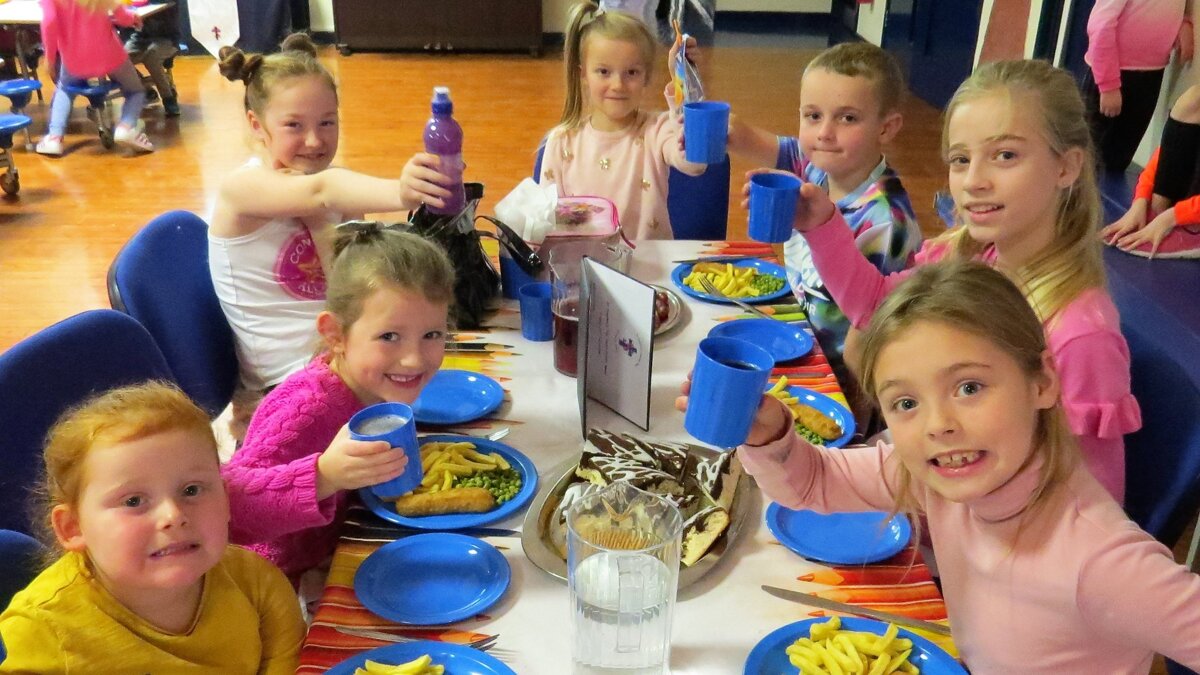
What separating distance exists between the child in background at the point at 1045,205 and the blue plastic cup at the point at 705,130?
0.32 m

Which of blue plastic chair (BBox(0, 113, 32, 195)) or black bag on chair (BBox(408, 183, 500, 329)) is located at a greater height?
black bag on chair (BBox(408, 183, 500, 329))

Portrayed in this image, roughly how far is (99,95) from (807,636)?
6.06 m

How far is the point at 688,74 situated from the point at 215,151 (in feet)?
14.9

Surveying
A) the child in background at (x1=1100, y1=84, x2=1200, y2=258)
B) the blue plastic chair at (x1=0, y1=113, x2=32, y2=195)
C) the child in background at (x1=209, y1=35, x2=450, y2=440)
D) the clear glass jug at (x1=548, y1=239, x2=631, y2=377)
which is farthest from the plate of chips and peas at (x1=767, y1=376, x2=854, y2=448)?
the blue plastic chair at (x1=0, y1=113, x2=32, y2=195)

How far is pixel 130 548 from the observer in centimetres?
112

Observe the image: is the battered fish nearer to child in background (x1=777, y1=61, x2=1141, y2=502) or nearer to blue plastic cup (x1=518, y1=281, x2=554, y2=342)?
blue plastic cup (x1=518, y1=281, x2=554, y2=342)

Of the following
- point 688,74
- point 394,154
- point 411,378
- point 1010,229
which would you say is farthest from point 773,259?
point 394,154

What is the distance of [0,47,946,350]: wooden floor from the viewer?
4363mm

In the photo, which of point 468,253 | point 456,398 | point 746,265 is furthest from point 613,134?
point 456,398

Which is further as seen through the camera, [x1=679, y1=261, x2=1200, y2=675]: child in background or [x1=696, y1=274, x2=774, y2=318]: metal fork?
[x1=696, y1=274, x2=774, y2=318]: metal fork

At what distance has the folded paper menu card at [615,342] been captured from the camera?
1.56 m

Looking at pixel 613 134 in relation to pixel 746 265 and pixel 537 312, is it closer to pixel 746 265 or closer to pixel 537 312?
pixel 746 265

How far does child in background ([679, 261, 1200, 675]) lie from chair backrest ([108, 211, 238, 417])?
1.28 meters

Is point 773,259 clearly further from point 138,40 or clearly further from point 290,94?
point 138,40
